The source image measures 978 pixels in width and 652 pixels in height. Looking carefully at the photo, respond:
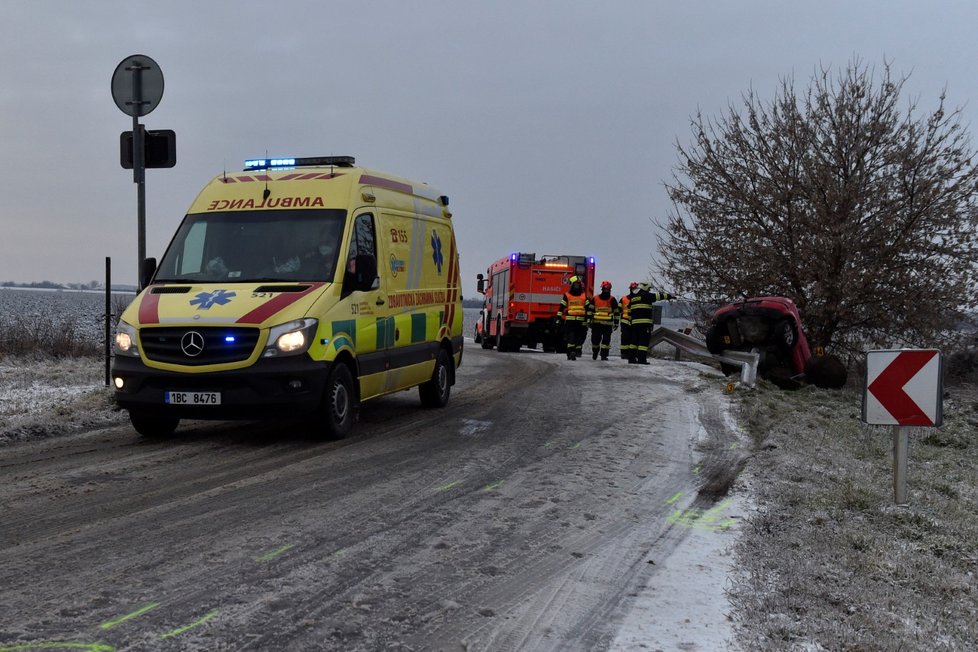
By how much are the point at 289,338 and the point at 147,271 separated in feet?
7.55

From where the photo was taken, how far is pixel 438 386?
10.5m

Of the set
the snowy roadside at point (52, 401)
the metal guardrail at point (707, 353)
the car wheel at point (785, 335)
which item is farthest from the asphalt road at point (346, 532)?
the car wheel at point (785, 335)

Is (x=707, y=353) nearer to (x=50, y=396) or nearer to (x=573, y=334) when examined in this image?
(x=573, y=334)

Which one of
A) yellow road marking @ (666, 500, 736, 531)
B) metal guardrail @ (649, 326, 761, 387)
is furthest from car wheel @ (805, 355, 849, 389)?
yellow road marking @ (666, 500, 736, 531)

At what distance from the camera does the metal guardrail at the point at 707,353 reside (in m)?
14.5

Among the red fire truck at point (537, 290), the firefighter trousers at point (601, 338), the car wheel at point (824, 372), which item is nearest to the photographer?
the car wheel at point (824, 372)

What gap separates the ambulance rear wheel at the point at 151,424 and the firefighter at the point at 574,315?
1305 cm

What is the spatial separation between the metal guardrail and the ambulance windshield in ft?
26.7

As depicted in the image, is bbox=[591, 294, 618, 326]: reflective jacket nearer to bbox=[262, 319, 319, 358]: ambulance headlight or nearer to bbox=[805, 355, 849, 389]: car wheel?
bbox=[805, 355, 849, 389]: car wheel

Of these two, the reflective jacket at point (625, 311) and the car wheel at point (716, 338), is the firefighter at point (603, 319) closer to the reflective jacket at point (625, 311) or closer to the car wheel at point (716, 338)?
the reflective jacket at point (625, 311)

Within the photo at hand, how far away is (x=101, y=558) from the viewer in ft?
14.2

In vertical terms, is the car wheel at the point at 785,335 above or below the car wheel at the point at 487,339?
above

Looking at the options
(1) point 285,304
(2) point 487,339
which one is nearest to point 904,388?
(1) point 285,304

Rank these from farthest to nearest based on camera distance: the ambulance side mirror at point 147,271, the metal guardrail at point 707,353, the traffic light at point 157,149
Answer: the metal guardrail at point 707,353 < the traffic light at point 157,149 < the ambulance side mirror at point 147,271
